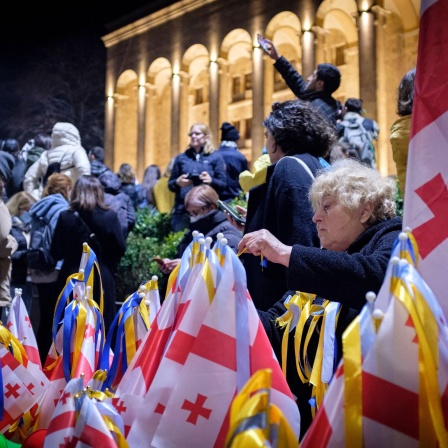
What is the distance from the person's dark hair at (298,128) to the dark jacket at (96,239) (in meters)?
2.42

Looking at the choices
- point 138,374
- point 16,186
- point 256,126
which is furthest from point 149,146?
point 138,374

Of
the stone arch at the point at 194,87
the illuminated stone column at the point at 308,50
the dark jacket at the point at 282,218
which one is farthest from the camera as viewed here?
the stone arch at the point at 194,87

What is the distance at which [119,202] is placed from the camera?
7906 mm

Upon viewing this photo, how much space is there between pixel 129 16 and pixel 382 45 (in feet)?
40.5

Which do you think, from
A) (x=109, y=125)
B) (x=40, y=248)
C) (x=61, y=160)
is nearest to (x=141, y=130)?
(x=109, y=125)

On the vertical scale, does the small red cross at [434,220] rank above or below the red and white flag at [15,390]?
above

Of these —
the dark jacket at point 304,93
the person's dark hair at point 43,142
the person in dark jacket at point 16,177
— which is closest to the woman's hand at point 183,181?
the dark jacket at point 304,93

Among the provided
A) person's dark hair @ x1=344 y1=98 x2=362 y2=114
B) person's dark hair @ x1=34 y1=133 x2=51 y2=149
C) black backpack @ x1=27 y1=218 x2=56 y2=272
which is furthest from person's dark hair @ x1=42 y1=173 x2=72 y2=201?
person's dark hair @ x1=344 y1=98 x2=362 y2=114

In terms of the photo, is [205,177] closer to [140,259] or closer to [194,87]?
[140,259]

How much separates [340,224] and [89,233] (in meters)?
3.54

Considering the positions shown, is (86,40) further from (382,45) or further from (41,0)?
(382,45)

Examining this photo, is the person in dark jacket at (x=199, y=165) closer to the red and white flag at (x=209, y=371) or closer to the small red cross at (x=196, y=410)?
the red and white flag at (x=209, y=371)

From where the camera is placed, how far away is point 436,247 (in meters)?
1.92

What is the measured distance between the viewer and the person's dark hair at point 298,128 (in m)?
3.76
